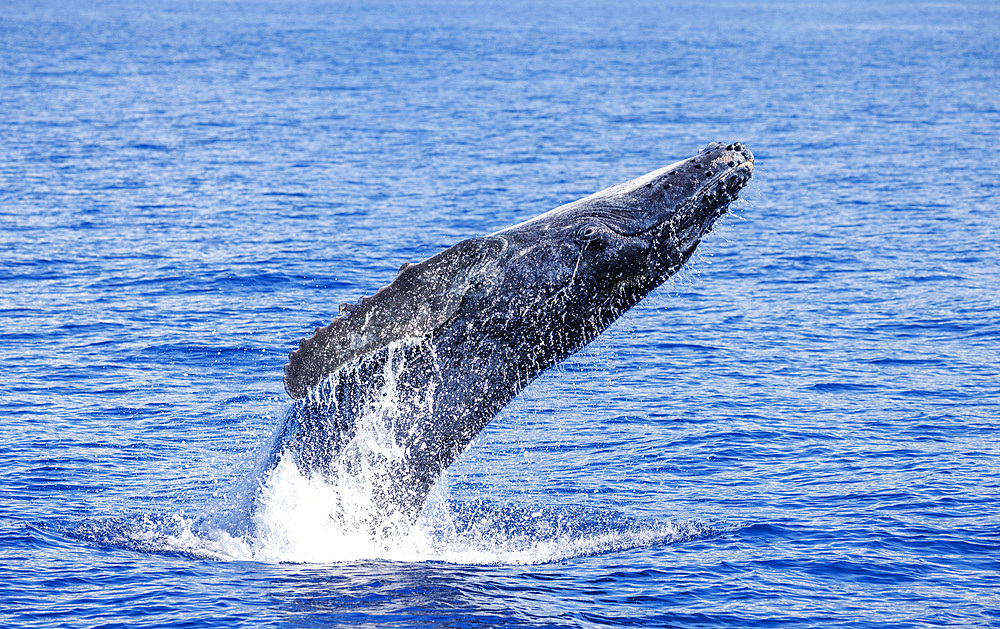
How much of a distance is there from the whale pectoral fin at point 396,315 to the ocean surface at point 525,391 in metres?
2.00

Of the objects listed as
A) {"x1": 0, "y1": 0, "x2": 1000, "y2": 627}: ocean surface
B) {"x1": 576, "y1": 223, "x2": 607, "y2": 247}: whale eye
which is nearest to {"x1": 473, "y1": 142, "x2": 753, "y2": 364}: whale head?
{"x1": 576, "y1": 223, "x2": 607, "y2": 247}: whale eye

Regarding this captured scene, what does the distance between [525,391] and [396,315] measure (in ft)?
35.5

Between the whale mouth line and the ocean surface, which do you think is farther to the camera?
the ocean surface

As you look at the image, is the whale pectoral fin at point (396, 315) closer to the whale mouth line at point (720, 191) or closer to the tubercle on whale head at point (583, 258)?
the tubercle on whale head at point (583, 258)

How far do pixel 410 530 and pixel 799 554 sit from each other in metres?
4.45

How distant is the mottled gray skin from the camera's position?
452 inches

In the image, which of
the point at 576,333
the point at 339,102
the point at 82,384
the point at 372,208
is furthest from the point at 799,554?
the point at 339,102

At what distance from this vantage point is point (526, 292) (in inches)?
460

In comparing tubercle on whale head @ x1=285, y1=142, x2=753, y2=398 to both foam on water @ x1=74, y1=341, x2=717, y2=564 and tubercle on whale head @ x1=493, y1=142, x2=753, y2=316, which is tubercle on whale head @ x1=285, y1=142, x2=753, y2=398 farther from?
foam on water @ x1=74, y1=341, x2=717, y2=564

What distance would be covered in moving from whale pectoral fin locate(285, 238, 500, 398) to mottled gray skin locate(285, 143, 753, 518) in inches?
0.6

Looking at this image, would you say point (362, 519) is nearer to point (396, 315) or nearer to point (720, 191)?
point (396, 315)

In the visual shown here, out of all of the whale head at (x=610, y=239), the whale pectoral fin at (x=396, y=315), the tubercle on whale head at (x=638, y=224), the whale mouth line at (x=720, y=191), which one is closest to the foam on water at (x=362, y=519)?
the whale pectoral fin at (x=396, y=315)

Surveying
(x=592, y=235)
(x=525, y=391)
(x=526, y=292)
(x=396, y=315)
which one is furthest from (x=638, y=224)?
(x=525, y=391)

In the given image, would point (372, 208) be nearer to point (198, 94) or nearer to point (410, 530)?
point (410, 530)
